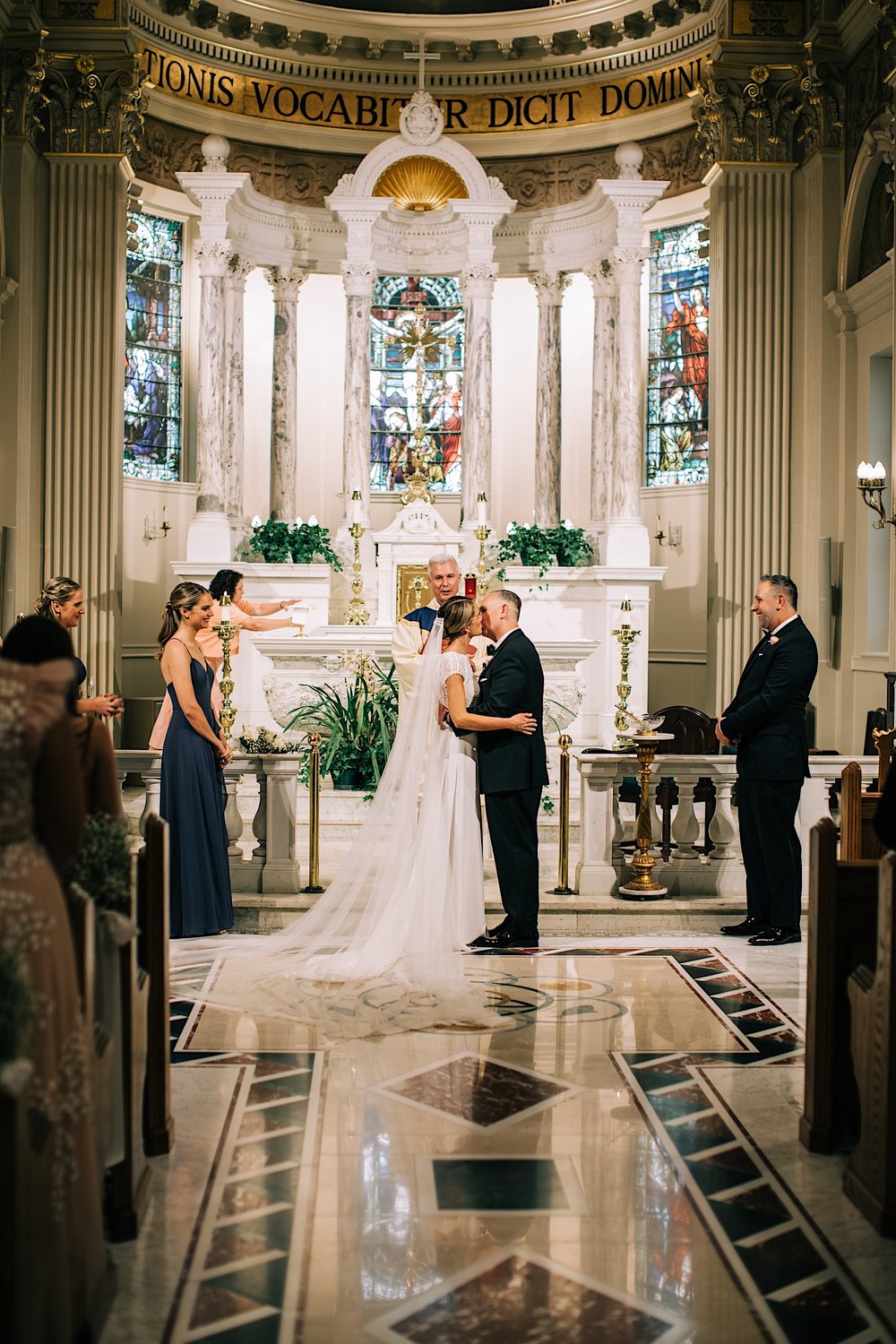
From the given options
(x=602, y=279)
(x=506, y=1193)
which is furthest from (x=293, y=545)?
(x=506, y=1193)

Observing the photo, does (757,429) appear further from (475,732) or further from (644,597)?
(475,732)

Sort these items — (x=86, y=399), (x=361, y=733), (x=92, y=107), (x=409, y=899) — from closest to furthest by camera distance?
(x=409, y=899)
(x=361, y=733)
(x=92, y=107)
(x=86, y=399)

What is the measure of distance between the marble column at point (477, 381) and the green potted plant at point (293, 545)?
1624 millimetres

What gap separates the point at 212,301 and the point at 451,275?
3062mm

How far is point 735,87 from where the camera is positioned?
553 inches

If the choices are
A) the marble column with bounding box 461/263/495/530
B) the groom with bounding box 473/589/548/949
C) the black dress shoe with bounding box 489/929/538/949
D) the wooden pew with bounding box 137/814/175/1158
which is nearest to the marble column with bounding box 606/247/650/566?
the marble column with bounding box 461/263/495/530

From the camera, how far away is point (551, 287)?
54.7ft

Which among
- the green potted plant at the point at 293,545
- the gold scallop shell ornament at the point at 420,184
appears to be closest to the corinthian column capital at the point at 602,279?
the gold scallop shell ornament at the point at 420,184

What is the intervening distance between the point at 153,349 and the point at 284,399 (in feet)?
5.09

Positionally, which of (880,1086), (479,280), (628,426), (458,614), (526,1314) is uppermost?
(479,280)

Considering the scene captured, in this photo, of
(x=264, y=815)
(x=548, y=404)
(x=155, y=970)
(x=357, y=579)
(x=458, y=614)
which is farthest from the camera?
(x=548, y=404)

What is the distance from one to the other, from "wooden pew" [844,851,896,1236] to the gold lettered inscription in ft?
44.0

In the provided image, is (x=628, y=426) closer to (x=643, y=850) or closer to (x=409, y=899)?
(x=643, y=850)

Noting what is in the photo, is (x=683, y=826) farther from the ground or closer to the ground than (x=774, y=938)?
farther from the ground
